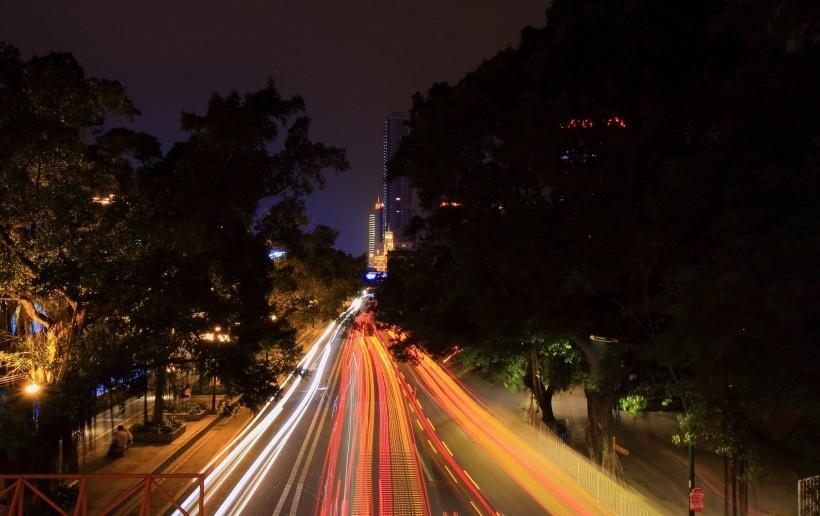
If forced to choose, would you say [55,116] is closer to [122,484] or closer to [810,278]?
[122,484]

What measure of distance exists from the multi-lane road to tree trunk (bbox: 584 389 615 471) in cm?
94

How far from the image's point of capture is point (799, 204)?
727 cm

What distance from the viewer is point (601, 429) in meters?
16.8

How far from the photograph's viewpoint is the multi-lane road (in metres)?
14.6

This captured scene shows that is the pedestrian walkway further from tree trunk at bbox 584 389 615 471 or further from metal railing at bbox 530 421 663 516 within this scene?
tree trunk at bbox 584 389 615 471

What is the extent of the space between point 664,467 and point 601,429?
386 centimetres

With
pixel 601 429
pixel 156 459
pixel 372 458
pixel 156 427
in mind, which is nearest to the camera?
pixel 601 429

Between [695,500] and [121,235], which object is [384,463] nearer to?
[695,500]

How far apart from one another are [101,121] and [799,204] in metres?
11.3

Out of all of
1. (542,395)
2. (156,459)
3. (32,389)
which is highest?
(32,389)

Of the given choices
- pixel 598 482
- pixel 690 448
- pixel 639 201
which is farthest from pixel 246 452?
pixel 639 201

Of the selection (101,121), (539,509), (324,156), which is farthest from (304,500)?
(101,121)

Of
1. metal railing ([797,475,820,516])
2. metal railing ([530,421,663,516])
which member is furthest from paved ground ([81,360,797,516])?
metal railing ([530,421,663,516])

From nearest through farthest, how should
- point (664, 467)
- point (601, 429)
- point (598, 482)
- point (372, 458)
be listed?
point (598, 482) < point (601, 429) < point (372, 458) < point (664, 467)
